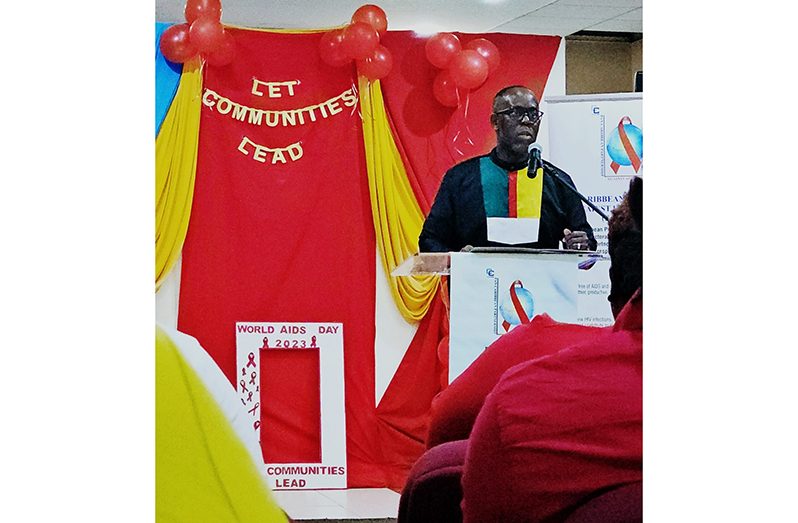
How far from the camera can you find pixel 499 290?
11.6ft

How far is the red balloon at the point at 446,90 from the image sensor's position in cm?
514

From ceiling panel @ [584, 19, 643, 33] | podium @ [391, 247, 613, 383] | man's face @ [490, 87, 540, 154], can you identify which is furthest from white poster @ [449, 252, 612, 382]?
ceiling panel @ [584, 19, 643, 33]

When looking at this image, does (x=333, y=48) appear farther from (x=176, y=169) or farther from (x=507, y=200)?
(x=507, y=200)

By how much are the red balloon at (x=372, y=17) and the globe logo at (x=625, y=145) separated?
4.15 ft

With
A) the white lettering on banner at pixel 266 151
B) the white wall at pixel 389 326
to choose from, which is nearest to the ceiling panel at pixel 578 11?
the white wall at pixel 389 326

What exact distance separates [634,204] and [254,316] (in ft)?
9.97

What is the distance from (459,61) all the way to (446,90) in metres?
0.23

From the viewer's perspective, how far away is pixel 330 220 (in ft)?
17.5

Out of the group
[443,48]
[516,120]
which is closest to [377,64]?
[443,48]

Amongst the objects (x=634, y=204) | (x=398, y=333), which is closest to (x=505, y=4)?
(x=398, y=333)
